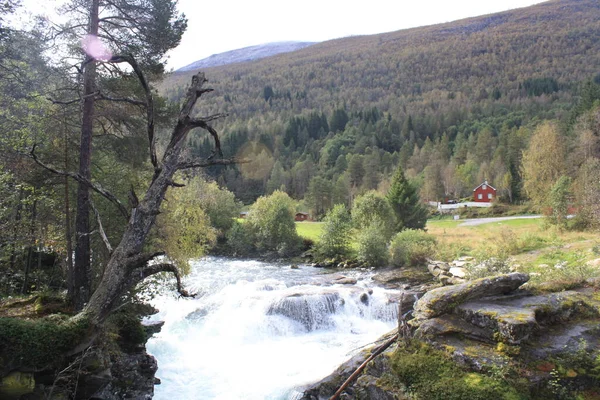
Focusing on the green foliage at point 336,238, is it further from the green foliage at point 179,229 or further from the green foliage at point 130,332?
the green foliage at point 130,332

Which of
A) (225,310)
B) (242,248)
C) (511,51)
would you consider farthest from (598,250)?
(511,51)

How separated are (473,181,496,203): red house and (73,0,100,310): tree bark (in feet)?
216

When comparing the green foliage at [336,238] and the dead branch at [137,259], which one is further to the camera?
the green foliage at [336,238]

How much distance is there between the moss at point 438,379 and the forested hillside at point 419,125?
2221 cm

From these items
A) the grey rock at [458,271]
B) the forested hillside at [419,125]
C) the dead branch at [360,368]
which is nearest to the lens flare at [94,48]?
the dead branch at [360,368]

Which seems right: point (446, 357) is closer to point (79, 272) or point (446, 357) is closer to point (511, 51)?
point (79, 272)

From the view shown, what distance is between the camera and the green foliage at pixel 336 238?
34656 mm

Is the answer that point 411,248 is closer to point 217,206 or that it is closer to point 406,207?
point 406,207

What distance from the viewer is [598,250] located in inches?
744

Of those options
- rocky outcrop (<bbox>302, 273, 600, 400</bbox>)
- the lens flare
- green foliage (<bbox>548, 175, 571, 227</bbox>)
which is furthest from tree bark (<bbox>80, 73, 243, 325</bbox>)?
green foliage (<bbox>548, 175, 571, 227</bbox>)

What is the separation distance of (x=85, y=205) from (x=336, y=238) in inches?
1012

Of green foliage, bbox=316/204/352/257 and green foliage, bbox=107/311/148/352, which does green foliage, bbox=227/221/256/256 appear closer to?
green foliage, bbox=316/204/352/257

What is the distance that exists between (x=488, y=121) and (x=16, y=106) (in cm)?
12456

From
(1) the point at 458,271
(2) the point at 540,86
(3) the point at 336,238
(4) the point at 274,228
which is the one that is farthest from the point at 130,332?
(2) the point at 540,86
